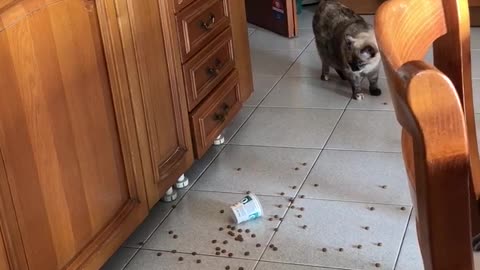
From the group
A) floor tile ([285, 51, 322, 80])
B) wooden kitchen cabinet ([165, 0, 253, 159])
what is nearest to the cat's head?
floor tile ([285, 51, 322, 80])

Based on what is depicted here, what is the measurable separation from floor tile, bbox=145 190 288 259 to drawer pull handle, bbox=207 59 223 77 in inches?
15.9

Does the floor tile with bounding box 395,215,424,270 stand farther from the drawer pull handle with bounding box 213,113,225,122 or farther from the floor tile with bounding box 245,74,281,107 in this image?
the floor tile with bounding box 245,74,281,107

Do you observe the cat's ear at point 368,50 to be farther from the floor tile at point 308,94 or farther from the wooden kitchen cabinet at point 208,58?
the wooden kitchen cabinet at point 208,58

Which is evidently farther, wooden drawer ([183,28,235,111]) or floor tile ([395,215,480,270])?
wooden drawer ([183,28,235,111])

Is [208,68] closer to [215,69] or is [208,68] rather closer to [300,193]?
[215,69]

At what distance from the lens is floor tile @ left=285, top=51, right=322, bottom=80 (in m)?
3.31

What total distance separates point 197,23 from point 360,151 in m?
0.74

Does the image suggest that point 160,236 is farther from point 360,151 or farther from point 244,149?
point 360,151

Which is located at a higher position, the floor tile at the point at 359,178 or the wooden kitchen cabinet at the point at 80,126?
the wooden kitchen cabinet at the point at 80,126

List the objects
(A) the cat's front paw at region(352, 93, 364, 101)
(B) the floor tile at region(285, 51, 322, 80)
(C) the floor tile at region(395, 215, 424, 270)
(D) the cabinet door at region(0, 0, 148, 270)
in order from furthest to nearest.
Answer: (B) the floor tile at region(285, 51, 322, 80)
(A) the cat's front paw at region(352, 93, 364, 101)
(C) the floor tile at region(395, 215, 424, 270)
(D) the cabinet door at region(0, 0, 148, 270)

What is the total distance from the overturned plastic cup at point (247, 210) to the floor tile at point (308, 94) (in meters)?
0.84

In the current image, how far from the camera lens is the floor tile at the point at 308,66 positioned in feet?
10.8

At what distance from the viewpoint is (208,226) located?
222 cm

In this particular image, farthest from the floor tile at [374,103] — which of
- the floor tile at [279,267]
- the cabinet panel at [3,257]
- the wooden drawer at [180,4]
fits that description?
the cabinet panel at [3,257]
